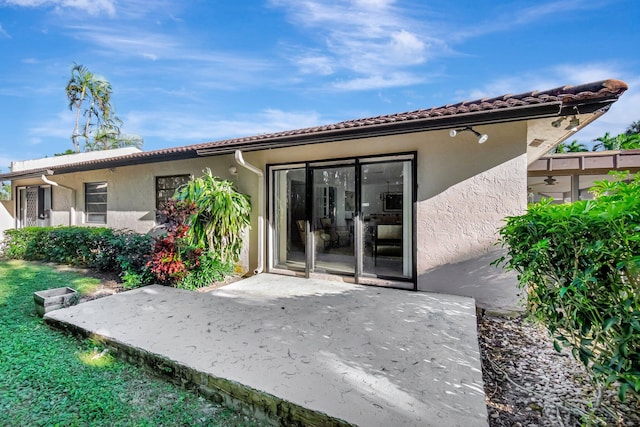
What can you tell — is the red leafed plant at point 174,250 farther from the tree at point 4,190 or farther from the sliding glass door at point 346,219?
the tree at point 4,190

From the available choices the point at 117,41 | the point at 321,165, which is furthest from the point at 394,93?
the point at 117,41

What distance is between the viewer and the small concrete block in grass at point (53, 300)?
497cm

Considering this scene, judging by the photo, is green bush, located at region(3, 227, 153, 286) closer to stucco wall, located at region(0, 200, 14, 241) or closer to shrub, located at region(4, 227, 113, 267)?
shrub, located at region(4, 227, 113, 267)

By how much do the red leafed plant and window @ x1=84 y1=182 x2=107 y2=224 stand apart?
271 inches

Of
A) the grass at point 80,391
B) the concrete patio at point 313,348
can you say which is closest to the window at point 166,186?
the concrete patio at point 313,348

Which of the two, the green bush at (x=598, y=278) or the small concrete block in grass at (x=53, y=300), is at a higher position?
the green bush at (x=598, y=278)

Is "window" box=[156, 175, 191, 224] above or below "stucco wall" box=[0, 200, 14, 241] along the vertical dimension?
above

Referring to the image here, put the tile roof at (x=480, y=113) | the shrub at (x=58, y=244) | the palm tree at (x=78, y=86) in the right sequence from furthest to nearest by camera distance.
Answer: the palm tree at (x=78, y=86), the shrub at (x=58, y=244), the tile roof at (x=480, y=113)

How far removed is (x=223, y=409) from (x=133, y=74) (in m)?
16.5

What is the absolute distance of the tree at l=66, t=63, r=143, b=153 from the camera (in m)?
25.3

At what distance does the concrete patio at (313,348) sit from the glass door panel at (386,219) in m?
0.87

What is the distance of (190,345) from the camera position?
359 cm

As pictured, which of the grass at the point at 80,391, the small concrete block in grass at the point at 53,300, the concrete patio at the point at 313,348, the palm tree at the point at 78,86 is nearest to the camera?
the concrete patio at the point at 313,348

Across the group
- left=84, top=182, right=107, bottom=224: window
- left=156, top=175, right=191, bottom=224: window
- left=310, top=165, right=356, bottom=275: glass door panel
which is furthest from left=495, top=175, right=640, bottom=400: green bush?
left=84, top=182, right=107, bottom=224: window
